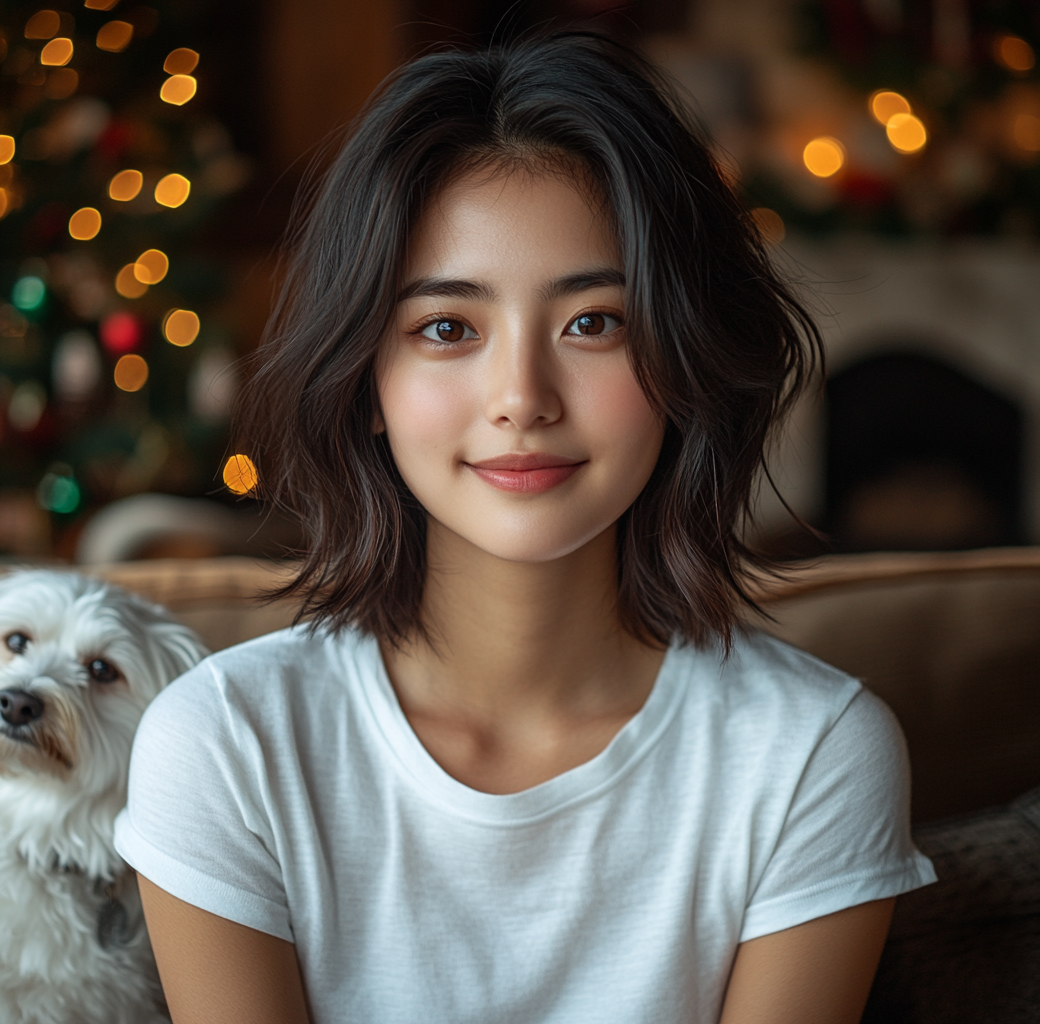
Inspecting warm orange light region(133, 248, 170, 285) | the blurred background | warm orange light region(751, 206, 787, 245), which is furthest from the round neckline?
warm orange light region(751, 206, 787, 245)

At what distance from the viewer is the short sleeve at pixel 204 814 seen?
0.85 meters

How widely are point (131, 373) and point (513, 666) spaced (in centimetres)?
261

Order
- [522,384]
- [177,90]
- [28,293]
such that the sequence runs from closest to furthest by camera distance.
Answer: [522,384], [28,293], [177,90]

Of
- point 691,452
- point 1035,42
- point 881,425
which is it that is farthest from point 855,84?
point 691,452

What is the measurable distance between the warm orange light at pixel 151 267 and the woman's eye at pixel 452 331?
8.69 ft

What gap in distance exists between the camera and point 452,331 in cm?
85

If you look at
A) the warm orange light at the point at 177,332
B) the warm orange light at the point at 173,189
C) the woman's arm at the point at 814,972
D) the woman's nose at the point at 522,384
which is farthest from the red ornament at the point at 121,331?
the woman's arm at the point at 814,972

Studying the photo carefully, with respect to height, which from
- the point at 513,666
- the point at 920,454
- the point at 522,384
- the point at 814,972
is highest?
the point at 522,384

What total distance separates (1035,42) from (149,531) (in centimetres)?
363

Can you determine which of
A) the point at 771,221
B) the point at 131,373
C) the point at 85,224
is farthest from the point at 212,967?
the point at 771,221

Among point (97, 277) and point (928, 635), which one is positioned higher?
point (97, 277)

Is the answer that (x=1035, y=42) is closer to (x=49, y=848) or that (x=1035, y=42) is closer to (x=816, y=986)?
(x=816, y=986)

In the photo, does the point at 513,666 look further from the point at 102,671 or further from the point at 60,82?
the point at 60,82

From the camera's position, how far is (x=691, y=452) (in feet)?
Result: 3.12
